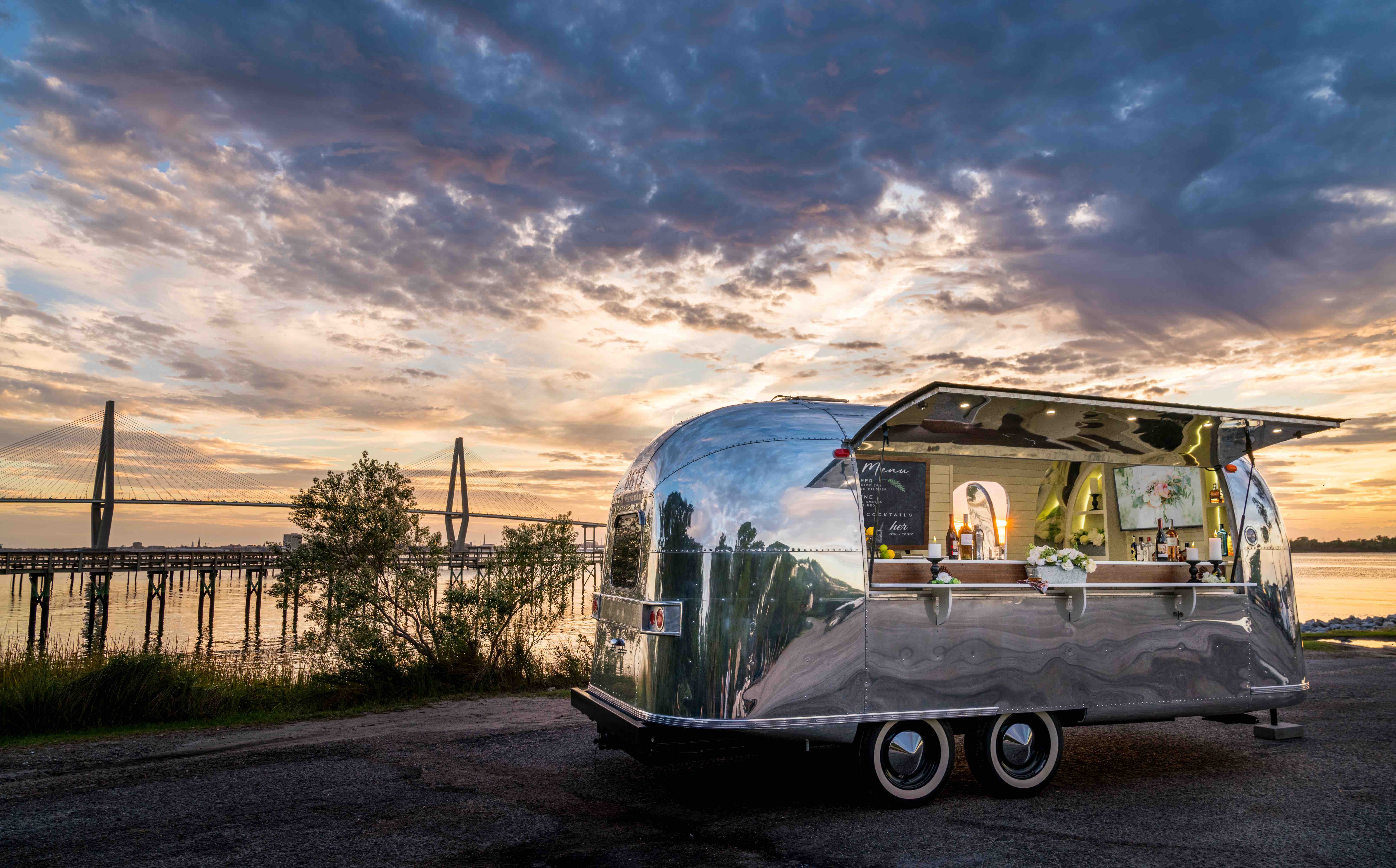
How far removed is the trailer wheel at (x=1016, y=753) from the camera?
6715 millimetres

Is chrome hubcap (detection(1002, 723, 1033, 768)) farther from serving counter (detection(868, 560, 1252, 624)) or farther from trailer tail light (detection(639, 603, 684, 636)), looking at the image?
trailer tail light (detection(639, 603, 684, 636))

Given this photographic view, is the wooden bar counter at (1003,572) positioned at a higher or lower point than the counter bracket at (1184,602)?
higher

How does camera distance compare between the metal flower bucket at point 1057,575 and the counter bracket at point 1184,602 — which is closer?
the metal flower bucket at point 1057,575

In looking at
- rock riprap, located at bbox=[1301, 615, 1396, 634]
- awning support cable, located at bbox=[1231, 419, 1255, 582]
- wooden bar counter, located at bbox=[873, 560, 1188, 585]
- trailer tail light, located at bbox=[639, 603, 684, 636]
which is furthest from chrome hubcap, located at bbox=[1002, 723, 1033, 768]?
rock riprap, located at bbox=[1301, 615, 1396, 634]

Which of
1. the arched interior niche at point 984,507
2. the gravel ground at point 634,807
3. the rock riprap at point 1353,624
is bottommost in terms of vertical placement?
the rock riprap at point 1353,624

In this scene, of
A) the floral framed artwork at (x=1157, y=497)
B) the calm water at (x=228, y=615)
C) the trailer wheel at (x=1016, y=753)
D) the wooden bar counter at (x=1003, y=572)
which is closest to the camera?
the wooden bar counter at (x=1003, y=572)

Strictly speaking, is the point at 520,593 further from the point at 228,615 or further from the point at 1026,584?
the point at 228,615

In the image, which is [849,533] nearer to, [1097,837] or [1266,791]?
[1097,837]

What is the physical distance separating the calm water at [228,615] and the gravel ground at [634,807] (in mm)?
7719

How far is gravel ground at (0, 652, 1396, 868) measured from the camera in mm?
5488

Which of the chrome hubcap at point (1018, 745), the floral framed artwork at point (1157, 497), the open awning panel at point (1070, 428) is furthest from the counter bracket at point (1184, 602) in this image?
the chrome hubcap at point (1018, 745)

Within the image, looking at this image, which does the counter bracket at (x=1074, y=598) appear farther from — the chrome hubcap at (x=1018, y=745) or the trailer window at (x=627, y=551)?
the trailer window at (x=627, y=551)

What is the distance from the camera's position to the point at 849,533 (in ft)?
21.0

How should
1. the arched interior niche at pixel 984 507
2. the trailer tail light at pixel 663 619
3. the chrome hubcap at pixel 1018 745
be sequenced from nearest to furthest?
1. the trailer tail light at pixel 663 619
2. the chrome hubcap at pixel 1018 745
3. the arched interior niche at pixel 984 507
